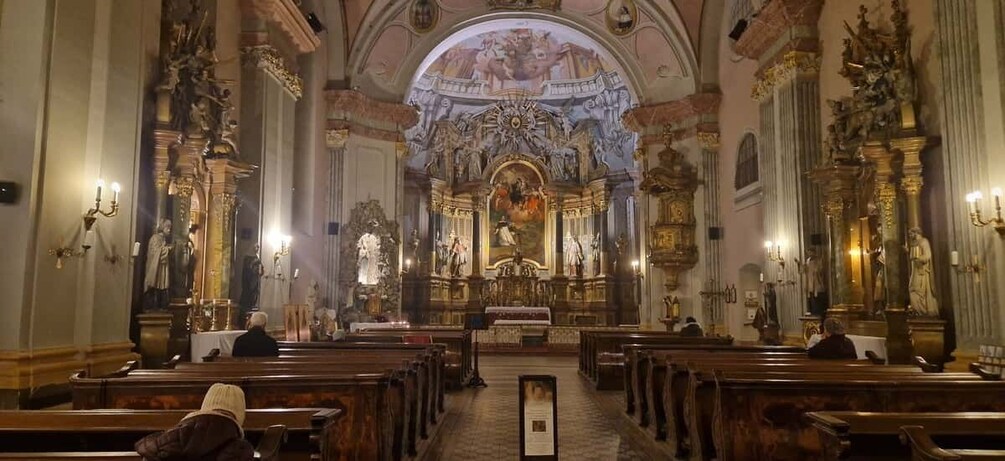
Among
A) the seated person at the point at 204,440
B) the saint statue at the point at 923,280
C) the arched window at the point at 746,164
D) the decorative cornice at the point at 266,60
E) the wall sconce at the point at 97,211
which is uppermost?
the decorative cornice at the point at 266,60

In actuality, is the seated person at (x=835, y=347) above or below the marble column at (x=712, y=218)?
below

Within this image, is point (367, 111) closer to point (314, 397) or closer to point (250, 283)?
point (250, 283)

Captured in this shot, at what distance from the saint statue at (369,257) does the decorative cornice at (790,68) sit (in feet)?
33.9

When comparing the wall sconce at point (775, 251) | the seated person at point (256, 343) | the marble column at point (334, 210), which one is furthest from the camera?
the marble column at point (334, 210)

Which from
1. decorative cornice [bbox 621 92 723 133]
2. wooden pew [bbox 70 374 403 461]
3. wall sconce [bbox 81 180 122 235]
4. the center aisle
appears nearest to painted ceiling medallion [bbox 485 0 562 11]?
decorative cornice [bbox 621 92 723 133]

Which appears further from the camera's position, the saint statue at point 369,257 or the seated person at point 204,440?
the saint statue at point 369,257

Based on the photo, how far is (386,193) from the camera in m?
19.9

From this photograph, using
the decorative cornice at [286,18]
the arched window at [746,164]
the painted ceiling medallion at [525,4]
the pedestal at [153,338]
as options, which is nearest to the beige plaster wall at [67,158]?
the pedestal at [153,338]

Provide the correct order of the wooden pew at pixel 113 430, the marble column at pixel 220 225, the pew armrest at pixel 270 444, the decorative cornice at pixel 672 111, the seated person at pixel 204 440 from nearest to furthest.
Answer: the seated person at pixel 204 440
the pew armrest at pixel 270 444
the wooden pew at pixel 113 430
the marble column at pixel 220 225
the decorative cornice at pixel 672 111

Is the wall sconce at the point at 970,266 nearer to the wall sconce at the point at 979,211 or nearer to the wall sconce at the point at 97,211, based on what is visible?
the wall sconce at the point at 979,211

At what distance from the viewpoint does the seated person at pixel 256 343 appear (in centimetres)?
737

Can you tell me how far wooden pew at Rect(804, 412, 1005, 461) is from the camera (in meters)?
3.56

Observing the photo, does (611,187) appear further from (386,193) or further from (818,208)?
(818,208)

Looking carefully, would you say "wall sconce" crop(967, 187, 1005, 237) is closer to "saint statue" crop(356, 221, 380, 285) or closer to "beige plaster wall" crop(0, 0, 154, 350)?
"beige plaster wall" crop(0, 0, 154, 350)
